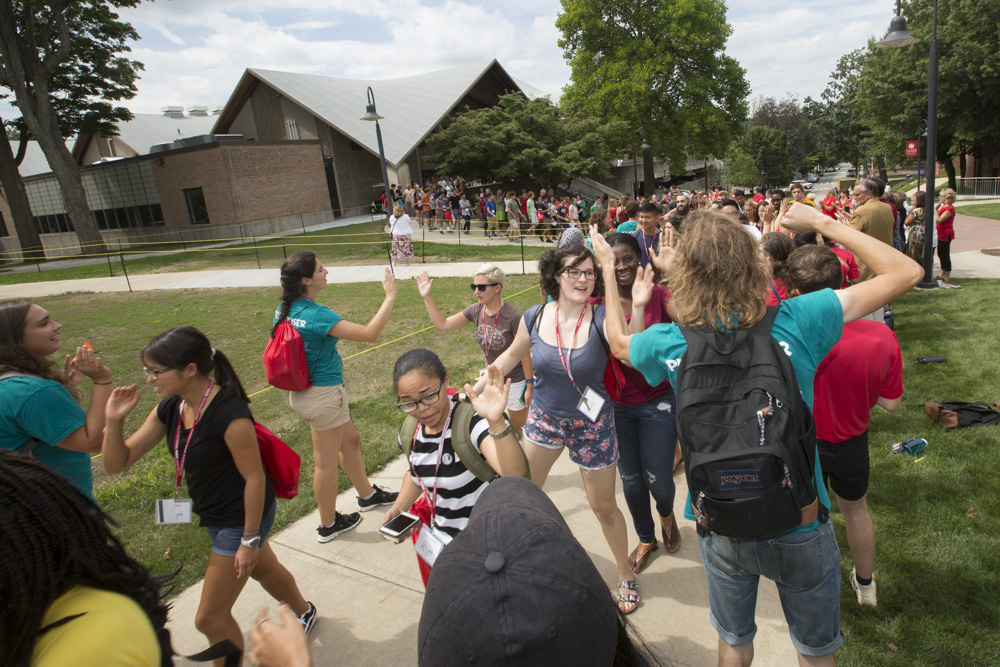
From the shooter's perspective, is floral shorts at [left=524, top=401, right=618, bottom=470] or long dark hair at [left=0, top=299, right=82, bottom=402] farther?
floral shorts at [left=524, top=401, right=618, bottom=470]

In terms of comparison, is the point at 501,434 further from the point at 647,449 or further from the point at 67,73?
the point at 67,73

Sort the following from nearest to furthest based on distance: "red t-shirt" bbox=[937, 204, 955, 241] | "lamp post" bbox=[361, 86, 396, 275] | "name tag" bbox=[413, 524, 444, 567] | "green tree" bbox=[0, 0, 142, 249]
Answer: "name tag" bbox=[413, 524, 444, 567], "red t-shirt" bbox=[937, 204, 955, 241], "lamp post" bbox=[361, 86, 396, 275], "green tree" bbox=[0, 0, 142, 249]

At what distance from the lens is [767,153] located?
57.5 meters

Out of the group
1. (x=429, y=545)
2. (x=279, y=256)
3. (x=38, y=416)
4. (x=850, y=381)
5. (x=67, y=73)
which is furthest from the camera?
(x=67, y=73)

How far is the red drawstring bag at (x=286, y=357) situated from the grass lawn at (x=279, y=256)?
1368cm

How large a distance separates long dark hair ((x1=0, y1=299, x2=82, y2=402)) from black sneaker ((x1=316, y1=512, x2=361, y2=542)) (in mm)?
2003

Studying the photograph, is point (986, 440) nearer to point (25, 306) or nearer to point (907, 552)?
point (907, 552)

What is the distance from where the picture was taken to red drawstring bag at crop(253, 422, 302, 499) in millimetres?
2768

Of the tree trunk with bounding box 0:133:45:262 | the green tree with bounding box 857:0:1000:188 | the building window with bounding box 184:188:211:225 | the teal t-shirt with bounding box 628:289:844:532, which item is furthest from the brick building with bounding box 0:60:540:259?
the teal t-shirt with bounding box 628:289:844:532

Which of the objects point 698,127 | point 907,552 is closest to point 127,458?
point 907,552

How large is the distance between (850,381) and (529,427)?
1.67 metres

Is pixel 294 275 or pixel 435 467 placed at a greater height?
pixel 294 275

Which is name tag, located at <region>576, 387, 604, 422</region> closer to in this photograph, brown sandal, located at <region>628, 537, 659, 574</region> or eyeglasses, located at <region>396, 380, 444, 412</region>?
eyeglasses, located at <region>396, 380, 444, 412</region>

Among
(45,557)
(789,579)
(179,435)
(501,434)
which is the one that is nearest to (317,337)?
(179,435)
